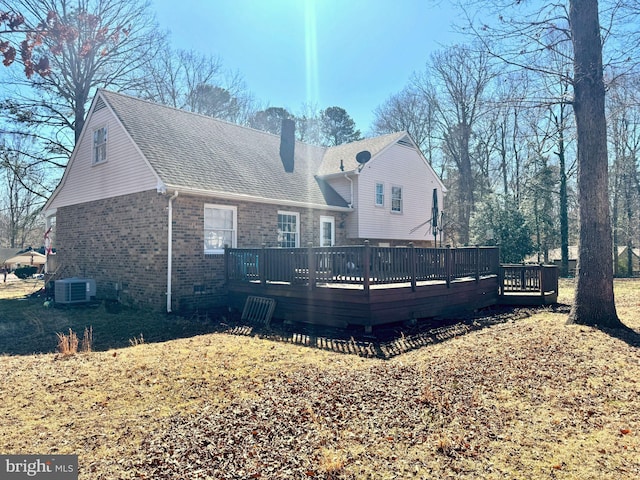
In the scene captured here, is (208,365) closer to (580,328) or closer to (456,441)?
(456,441)

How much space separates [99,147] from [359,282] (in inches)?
406

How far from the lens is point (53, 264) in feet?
51.5

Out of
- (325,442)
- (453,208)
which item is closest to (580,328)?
(325,442)

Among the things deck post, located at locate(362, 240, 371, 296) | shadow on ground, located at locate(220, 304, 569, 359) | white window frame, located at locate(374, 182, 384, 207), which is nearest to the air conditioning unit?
shadow on ground, located at locate(220, 304, 569, 359)

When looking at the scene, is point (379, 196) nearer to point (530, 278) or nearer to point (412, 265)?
point (530, 278)

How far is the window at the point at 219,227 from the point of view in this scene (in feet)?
38.1

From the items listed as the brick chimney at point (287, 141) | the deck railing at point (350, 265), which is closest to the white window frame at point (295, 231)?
the deck railing at point (350, 265)

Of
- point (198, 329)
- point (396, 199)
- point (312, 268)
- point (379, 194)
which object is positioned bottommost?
point (198, 329)

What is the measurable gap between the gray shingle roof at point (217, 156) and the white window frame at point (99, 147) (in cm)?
111

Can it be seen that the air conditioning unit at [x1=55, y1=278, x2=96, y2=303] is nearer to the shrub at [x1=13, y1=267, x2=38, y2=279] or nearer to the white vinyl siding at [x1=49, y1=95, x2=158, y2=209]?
the white vinyl siding at [x1=49, y1=95, x2=158, y2=209]

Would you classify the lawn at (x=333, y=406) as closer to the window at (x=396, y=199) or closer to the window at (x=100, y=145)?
the window at (x=100, y=145)

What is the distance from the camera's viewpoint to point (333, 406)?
4.35 meters

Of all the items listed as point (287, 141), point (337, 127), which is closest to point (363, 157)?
point (287, 141)

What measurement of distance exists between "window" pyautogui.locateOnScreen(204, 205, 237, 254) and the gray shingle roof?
0.63 metres
